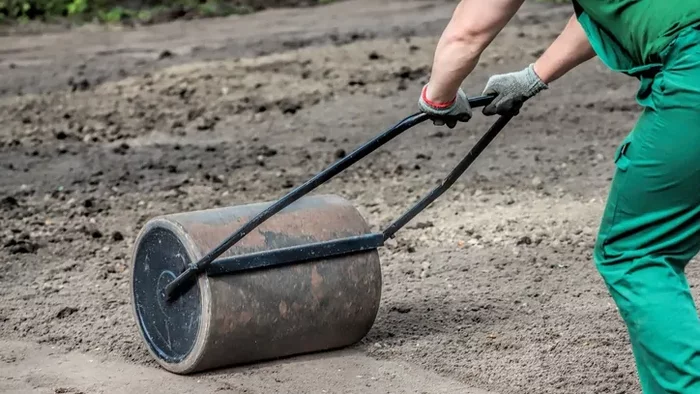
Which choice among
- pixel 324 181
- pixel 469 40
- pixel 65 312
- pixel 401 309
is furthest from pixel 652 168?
pixel 65 312

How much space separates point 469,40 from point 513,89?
62cm

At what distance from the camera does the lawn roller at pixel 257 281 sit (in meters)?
3.80

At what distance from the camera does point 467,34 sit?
119 inches

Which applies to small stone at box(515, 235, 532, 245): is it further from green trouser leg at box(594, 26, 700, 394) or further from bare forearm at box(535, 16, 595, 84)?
green trouser leg at box(594, 26, 700, 394)

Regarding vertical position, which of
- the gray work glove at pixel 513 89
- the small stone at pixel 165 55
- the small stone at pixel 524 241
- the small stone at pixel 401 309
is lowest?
the small stone at pixel 165 55

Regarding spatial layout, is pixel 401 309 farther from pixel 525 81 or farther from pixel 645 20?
pixel 645 20

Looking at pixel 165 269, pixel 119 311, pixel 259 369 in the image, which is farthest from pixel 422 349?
pixel 119 311

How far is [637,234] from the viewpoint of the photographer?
296 cm

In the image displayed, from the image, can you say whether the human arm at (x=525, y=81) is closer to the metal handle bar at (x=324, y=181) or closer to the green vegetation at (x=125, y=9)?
the metal handle bar at (x=324, y=181)

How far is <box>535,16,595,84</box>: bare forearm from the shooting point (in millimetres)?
3412

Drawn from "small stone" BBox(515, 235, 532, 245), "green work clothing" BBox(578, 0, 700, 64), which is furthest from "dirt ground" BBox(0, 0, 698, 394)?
"green work clothing" BBox(578, 0, 700, 64)

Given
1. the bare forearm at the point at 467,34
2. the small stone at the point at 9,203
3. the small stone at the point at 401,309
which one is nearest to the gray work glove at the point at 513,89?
the bare forearm at the point at 467,34

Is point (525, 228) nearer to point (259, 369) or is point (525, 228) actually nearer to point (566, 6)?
point (259, 369)

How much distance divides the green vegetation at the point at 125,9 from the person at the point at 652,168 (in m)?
11.2
